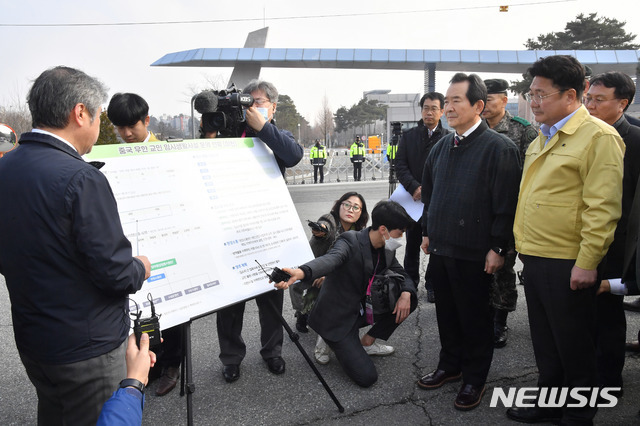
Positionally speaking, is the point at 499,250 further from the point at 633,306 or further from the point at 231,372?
the point at 633,306

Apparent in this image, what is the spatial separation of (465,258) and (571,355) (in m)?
0.75

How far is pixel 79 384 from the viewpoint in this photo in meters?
1.67

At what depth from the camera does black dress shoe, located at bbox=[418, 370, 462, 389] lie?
3072 mm

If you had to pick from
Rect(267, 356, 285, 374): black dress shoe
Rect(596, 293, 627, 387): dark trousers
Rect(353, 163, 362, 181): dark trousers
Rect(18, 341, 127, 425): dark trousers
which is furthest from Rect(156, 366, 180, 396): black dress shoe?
Rect(353, 163, 362, 181): dark trousers

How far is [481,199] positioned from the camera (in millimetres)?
2756

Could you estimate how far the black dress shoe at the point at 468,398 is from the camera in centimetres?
280

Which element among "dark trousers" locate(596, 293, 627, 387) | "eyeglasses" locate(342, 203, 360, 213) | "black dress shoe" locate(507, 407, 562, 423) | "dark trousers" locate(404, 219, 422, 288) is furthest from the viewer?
"dark trousers" locate(404, 219, 422, 288)

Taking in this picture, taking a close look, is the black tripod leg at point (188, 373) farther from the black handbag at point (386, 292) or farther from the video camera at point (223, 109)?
the black handbag at point (386, 292)

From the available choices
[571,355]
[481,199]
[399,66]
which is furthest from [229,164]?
[399,66]

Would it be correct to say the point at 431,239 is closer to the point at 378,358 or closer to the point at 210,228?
the point at 378,358

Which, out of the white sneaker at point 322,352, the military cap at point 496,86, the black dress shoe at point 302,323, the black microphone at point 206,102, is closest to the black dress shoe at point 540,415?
the white sneaker at point 322,352

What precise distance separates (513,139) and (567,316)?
183cm

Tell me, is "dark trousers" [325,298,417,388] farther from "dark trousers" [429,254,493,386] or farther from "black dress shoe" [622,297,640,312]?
"black dress shoe" [622,297,640,312]

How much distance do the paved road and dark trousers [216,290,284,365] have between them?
16 cm
